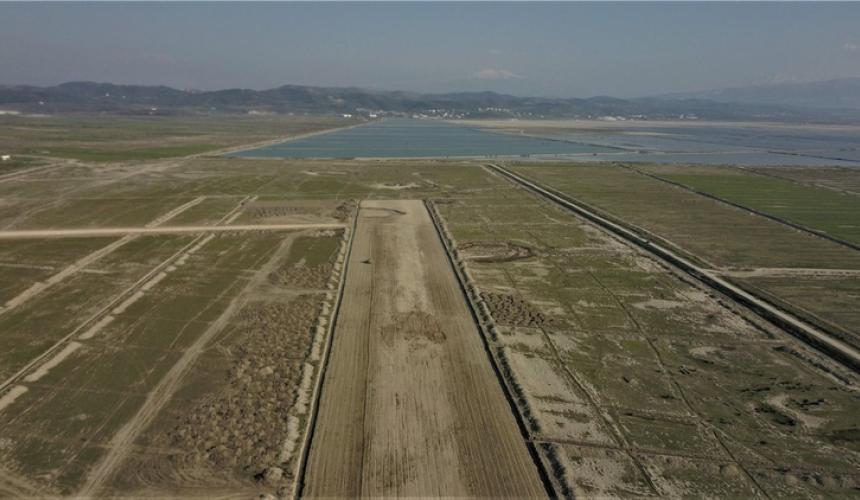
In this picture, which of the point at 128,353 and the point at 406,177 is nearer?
the point at 128,353

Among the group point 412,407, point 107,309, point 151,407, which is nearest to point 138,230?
point 107,309

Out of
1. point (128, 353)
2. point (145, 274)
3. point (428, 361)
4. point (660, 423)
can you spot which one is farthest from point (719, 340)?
point (145, 274)

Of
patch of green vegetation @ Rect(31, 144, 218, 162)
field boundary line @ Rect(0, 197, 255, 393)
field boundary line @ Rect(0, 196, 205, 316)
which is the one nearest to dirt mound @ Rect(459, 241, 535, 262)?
field boundary line @ Rect(0, 197, 255, 393)

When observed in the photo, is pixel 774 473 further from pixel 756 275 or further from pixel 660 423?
pixel 756 275

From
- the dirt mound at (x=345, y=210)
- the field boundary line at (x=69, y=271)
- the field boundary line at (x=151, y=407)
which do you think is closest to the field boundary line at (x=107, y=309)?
the field boundary line at (x=69, y=271)

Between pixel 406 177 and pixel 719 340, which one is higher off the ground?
pixel 406 177

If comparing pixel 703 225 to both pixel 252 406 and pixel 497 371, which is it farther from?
pixel 252 406

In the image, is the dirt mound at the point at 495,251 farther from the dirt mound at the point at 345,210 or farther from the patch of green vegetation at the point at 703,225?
the dirt mound at the point at 345,210
